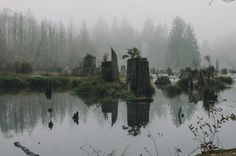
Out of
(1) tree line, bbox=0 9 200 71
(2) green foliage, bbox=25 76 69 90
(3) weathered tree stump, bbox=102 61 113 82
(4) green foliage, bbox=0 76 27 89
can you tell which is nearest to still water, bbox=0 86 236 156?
(3) weathered tree stump, bbox=102 61 113 82

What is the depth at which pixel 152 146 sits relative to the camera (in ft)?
40.0

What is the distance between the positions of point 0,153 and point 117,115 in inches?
349

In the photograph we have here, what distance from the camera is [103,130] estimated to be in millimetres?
15281

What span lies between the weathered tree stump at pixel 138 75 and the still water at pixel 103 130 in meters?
7.24

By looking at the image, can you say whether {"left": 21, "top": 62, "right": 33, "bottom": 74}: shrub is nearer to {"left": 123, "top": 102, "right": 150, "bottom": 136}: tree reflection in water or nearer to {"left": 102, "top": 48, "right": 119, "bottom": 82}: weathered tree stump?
{"left": 102, "top": 48, "right": 119, "bottom": 82}: weathered tree stump

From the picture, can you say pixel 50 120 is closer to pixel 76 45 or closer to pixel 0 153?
pixel 0 153

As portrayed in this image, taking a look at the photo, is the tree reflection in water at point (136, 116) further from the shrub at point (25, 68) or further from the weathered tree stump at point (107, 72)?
the shrub at point (25, 68)

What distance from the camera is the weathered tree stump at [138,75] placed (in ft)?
100.0

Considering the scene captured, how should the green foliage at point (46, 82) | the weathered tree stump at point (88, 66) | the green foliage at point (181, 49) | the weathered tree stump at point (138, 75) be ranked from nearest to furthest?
the weathered tree stump at point (138, 75), the green foliage at point (46, 82), the weathered tree stump at point (88, 66), the green foliage at point (181, 49)

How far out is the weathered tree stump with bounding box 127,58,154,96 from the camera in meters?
30.5

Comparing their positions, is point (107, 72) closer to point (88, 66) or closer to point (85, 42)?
point (88, 66)

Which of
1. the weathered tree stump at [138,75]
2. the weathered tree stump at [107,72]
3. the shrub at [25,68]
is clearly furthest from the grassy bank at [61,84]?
the shrub at [25,68]

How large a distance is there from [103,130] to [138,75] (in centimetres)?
1572

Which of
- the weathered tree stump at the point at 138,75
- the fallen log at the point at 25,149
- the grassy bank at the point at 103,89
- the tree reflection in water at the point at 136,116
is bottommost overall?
the fallen log at the point at 25,149
